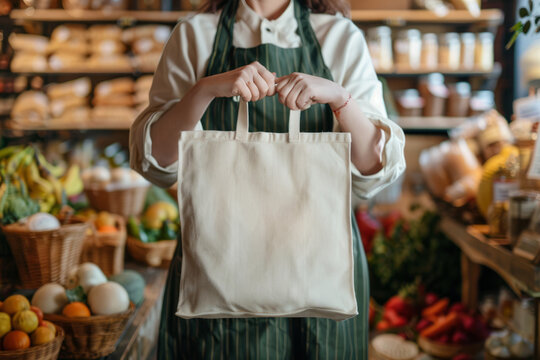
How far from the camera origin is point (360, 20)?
397cm

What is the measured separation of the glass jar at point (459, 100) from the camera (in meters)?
3.76

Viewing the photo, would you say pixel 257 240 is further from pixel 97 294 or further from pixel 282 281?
pixel 97 294

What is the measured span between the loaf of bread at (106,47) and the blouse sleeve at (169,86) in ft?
9.93

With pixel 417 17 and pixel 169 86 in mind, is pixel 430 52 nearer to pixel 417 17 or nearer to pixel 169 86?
pixel 417 17

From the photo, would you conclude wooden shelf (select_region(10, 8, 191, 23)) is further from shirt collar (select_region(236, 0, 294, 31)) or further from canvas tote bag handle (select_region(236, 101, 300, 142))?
canvas tote bag handle (select_region(236, 101, 300, 142))

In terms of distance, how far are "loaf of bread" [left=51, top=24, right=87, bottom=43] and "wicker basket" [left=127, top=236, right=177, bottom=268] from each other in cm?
238

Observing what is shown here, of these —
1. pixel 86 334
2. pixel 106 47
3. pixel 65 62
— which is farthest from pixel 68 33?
pixel 86 334

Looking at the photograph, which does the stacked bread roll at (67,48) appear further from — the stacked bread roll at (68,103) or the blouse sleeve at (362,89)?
the blouse sleeve at (362,89)

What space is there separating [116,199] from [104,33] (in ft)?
6.85

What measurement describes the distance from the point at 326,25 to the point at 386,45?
2898mm

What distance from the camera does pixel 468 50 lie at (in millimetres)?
3807

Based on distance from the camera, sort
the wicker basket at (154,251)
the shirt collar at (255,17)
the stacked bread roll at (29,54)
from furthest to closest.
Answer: the stacked bread roll at (29,54)
the wicker basket at (154,251)
the shirt collar at (255,17)

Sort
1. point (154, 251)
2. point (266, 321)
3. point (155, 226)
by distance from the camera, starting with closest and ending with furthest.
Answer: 1. point (266, 321)
2. point (154, 251)
3. point (155, 226)

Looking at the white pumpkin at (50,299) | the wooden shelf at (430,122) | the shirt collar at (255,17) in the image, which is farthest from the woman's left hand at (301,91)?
the wooden shelf at (430,122)
